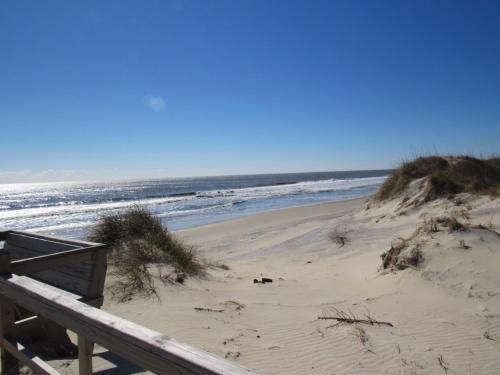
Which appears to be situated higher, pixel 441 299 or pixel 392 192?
pixel 392 192

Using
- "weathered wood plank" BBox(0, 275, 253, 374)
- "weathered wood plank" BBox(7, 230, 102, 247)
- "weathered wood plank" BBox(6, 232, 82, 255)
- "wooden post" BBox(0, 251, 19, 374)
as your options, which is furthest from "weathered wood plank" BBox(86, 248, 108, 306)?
"weathered wood plank" BBox(0, 275, 253, 374)

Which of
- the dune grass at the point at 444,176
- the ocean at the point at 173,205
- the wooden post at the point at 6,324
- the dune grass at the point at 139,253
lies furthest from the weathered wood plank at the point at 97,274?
the dune grass at the point at 444,176

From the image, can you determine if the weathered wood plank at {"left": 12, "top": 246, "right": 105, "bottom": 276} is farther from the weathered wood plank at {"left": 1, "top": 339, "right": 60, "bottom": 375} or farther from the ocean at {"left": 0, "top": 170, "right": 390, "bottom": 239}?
the ocean at {"left": 0, "top": 170, "right": 390, "bottom": 239}

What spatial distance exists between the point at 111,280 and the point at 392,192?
11.1 meters

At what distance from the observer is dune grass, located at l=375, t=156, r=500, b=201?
11.3 m

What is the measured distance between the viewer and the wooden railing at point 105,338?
1292 millimetres

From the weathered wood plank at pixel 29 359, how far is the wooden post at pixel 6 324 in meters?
0.06

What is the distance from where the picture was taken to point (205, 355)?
1.29 m

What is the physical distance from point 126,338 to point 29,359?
162 centimetres

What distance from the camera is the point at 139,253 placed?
25.0ft

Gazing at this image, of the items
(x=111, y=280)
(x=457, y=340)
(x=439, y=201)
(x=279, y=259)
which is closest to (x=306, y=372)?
(x=457, y=340)

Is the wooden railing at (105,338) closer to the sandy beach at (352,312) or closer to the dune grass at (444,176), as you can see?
the sandy beach at (352,312)

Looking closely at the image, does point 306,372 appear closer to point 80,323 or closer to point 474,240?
point 80,323

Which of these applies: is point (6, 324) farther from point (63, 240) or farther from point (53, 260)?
point (63, 240)
